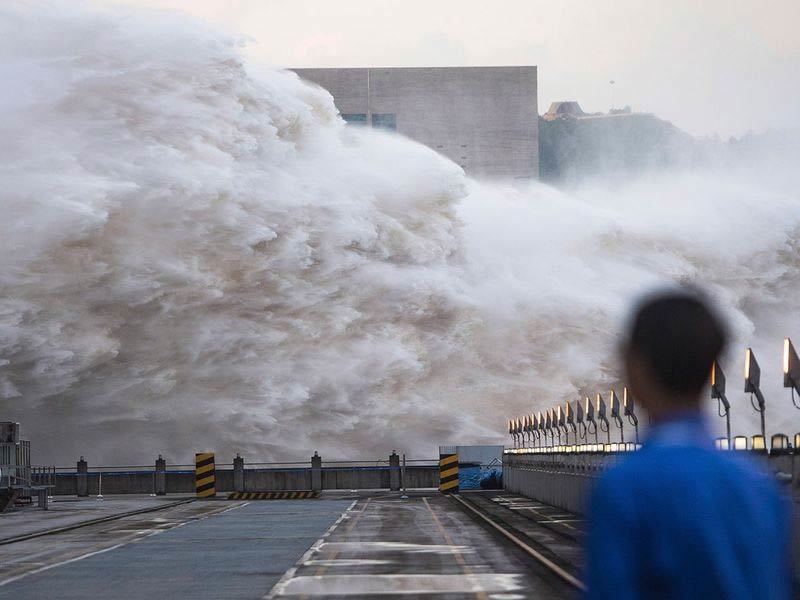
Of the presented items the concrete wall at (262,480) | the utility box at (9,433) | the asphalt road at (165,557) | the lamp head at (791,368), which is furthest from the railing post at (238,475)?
the lamp head at (791,368)

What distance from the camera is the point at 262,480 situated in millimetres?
60188

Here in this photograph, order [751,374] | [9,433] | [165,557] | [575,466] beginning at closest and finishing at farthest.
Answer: [751,374], [165,557], [575,466], [9,433]

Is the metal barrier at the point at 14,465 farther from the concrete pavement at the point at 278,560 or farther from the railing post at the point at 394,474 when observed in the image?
the railing post at the point at 394,474

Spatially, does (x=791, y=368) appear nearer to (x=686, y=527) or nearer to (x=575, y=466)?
(x=575, y=466)

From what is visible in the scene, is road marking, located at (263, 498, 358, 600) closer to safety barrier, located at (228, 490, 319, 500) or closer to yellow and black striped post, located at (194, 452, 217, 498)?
safety barrier, located at (228, 490, 319, 500)

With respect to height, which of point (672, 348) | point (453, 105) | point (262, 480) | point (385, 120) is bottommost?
point (262, 480)

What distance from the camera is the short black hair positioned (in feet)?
13.3

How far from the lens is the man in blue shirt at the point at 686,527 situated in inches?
145

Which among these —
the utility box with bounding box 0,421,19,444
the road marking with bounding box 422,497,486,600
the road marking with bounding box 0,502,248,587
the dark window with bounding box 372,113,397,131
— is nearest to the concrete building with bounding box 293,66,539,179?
the dark window with bounding box 372,113,397,131

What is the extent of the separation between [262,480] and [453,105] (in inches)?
1629

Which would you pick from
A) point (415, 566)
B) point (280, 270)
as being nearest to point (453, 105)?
point (280, 270)

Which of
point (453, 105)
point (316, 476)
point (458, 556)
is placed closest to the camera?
point (458, 556)

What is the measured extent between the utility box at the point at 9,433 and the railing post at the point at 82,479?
13.8 meters

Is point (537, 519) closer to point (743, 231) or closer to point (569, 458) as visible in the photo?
point (569, 458)
